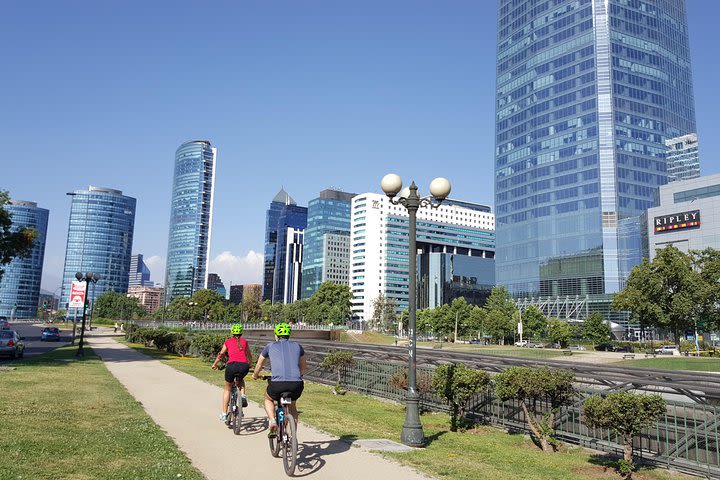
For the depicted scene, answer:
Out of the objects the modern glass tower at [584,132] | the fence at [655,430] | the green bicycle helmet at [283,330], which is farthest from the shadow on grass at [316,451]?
the modern glass tower at [584,132]

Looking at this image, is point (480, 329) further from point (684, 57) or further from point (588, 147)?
point (684, 57)

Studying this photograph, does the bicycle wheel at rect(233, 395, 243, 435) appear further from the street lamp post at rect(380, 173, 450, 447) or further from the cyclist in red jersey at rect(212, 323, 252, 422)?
the street lamp post at rect(380, 173, 450, 447)

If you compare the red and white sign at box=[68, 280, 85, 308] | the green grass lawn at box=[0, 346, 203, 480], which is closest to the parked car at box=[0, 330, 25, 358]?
the red and white sign at box=[68, 280, 85, 308]

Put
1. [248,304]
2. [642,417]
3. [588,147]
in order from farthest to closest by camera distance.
A: [248,304] → [588,147] → [642,417]

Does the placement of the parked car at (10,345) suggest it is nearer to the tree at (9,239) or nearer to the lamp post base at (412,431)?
the tree at (9,239)

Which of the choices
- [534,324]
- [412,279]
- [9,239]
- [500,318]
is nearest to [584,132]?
[534,324]

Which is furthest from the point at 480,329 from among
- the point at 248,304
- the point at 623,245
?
the point at 248,304

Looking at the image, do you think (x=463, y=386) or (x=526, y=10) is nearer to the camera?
(x=463, y=386)

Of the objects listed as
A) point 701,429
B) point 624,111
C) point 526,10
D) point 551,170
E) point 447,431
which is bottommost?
point 447,431

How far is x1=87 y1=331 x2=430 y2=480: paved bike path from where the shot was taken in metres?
8.02

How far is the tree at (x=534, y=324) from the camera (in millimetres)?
94625

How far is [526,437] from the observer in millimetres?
12594

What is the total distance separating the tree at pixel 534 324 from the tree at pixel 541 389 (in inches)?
3438

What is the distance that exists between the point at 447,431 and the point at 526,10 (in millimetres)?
158875
